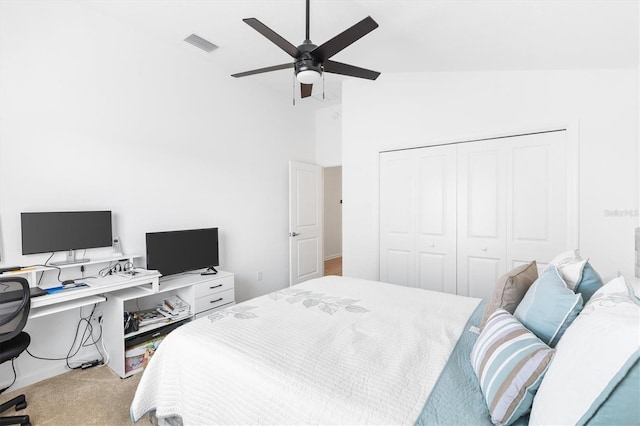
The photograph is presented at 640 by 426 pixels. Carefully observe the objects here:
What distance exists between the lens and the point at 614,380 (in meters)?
0.70

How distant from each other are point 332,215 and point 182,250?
4864 millimetres

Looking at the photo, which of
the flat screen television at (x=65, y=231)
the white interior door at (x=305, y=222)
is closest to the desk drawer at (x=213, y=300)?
the flat screen television at (x=65, y=231)

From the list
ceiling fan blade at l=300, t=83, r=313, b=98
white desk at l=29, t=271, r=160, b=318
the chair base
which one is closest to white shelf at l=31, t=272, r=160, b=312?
white desk at l=29, t=271, r=160, b=318

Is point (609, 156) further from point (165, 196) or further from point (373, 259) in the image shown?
point (165, 196)

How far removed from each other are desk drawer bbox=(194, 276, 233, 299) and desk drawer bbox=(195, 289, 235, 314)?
0.04 m

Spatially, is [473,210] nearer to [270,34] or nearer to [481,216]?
[481,216]

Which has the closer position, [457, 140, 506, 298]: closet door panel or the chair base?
the chair base

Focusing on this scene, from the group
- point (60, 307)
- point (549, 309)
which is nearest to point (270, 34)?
point (549, 309)

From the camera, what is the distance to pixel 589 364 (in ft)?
2.54

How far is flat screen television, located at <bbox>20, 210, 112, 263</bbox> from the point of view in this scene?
7.46 feet

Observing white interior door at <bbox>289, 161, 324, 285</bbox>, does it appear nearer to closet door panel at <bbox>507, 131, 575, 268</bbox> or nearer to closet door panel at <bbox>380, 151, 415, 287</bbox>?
closet door panel at <bbox>380, 151, 415, 287</bbox>

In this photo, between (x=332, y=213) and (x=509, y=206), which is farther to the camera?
(x=332, y=213)

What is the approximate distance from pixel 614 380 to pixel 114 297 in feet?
9.95

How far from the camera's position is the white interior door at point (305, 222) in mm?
4609
